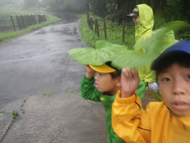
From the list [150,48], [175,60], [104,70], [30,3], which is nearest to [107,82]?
[104,70]

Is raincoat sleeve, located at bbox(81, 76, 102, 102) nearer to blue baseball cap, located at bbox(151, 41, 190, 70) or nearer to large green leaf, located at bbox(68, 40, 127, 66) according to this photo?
large green leaf, located at bbox(68, 40, 127, 66)

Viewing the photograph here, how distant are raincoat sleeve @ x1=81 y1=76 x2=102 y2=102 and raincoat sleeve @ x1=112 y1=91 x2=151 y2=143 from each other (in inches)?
30.1

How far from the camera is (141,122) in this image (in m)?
1.02

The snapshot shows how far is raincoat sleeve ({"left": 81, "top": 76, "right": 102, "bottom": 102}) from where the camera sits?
1767 mm

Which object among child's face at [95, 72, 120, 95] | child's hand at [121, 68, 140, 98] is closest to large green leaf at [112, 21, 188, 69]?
child's hand at [121, 68, 140, 98]

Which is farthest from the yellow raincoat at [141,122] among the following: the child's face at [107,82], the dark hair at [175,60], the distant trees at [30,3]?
the distant trees at [30,3]

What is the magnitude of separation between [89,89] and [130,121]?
33.8 inches

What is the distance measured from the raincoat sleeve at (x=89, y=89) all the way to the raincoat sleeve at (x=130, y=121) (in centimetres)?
76

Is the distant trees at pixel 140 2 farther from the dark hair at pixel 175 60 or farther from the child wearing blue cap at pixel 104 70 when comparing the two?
the dark hair at pixel 175 60

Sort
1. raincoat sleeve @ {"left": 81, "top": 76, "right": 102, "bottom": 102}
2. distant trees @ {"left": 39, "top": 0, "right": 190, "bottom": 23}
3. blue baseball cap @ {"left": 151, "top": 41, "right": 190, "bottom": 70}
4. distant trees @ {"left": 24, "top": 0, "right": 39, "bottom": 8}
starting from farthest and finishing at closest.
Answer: distant trees @ {"left": 24, "top": 0, "right": 39, "bottom": 8}, distant trees @ {"left": 39, "top": 0, "right": 190, "bottom": 23}, raincoat sleeve @ {"left": 81, "top": 76, "right": 102, "bottom": 102}, blue baseball cap @ {"left": 151, "top": 41, "right": 190, "bottom": 70}

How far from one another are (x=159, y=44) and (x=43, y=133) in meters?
2.53

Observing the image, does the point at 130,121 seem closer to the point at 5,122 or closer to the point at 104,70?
the point at 104,70

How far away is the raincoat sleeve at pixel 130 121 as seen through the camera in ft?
3.19

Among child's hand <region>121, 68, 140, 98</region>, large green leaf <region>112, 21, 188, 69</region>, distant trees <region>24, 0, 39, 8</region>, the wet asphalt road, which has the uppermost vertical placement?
distant trees <region>24, 0, 39, 8</region>
